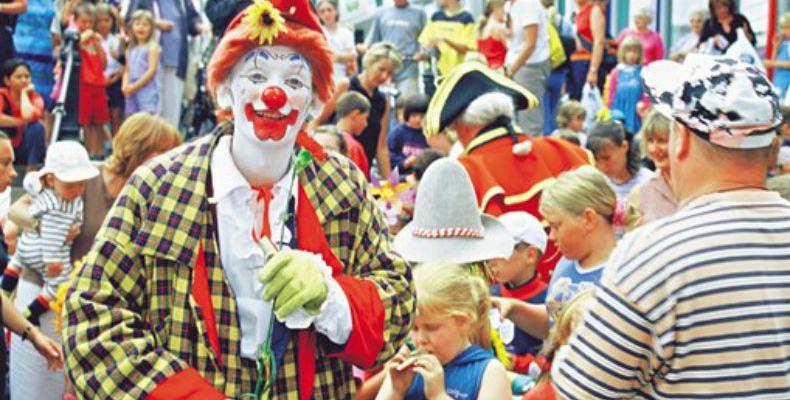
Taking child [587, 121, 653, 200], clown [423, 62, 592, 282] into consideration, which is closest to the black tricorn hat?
clown [423, 62, 592, 282]

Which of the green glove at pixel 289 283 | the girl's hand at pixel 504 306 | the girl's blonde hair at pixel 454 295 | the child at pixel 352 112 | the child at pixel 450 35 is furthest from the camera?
the child at pixel 450 35

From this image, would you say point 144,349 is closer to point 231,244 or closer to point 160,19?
point 231,244

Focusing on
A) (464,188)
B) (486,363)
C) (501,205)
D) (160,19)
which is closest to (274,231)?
(486,363)

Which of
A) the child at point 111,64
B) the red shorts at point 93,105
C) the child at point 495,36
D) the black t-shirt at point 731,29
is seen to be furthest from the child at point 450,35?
the red shorts at point 93,105

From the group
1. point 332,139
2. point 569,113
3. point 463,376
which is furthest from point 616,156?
point 463,376

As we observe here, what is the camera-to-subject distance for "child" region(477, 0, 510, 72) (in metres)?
10.7

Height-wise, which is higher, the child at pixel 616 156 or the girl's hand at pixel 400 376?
the girl's hand at pixel 400 376

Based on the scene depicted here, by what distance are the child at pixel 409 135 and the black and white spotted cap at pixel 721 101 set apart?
6794mm

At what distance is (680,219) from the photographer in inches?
90.7

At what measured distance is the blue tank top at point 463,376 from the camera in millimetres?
3643

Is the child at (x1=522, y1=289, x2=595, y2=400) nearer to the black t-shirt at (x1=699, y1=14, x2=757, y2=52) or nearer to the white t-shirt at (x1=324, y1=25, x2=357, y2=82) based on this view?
the black t-shirt at (x1=699, y1=14, x2=757, y2=52)

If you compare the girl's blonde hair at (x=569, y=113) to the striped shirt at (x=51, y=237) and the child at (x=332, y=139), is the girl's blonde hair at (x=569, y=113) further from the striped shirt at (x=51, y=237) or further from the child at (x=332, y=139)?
the striped shirt at (x=51, y=237)

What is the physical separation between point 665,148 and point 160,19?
6.69m

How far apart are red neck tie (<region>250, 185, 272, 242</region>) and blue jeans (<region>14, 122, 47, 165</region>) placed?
651 cm
